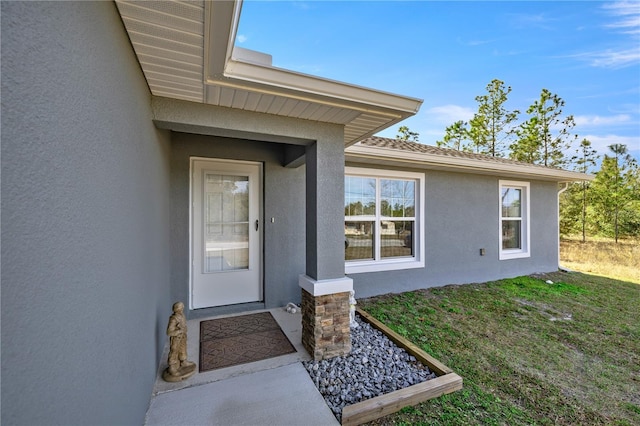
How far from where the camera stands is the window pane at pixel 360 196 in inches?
214

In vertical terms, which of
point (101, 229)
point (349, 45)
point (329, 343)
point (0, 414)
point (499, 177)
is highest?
point (349, 45)

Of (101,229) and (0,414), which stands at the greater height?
(101,229)

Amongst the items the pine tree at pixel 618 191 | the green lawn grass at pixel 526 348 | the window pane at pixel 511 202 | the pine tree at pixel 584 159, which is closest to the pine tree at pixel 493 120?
the pine tree at pixel 584 159

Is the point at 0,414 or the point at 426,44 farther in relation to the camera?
the point at 426,44

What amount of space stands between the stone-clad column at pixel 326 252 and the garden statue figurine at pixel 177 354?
4.32 ft

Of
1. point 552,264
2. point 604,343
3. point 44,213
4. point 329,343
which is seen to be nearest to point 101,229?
point 44,213

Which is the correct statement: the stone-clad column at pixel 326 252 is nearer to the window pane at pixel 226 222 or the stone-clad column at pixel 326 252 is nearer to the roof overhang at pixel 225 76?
the roof overhang at pixel 225 76

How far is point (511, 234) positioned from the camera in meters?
7.32

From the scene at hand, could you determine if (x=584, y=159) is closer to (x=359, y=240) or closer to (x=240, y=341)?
(x=359, y=240)

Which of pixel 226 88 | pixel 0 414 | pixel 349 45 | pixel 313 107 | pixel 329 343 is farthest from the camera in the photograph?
pixel 349 45

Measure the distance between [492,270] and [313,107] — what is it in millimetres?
6628

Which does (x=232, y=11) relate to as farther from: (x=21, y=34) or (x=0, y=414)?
(x=0, y=414)

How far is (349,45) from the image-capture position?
Result: 8.32m

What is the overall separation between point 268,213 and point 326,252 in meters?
1.72
